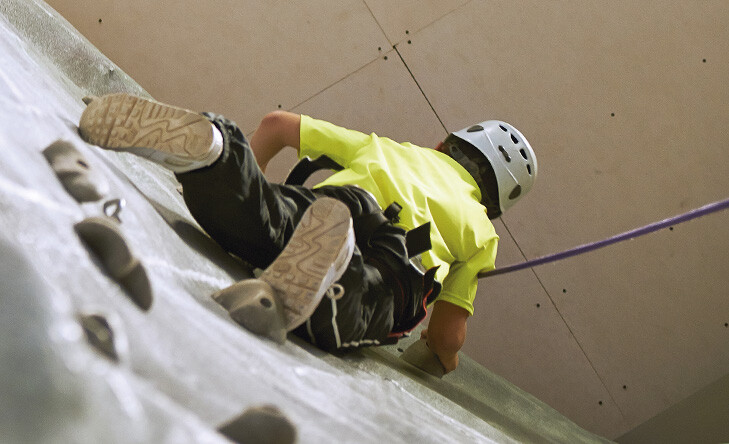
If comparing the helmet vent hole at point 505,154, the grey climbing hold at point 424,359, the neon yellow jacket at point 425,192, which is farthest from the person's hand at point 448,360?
the helmet vent hole at point 505,154

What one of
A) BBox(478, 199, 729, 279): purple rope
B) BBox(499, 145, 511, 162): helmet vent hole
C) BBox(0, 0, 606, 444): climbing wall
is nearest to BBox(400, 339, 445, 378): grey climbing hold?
BBox(478, 199, 729, 279): purple rope

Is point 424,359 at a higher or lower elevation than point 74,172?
lower

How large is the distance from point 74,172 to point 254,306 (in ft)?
0.82

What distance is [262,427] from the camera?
1.66ft

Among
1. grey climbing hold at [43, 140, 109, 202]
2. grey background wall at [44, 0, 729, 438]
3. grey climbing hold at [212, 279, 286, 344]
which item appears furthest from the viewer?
grey background wall at [44, 0, 729, 438]

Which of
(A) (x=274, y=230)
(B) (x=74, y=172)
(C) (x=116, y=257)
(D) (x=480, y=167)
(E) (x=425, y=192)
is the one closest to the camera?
(C) (x=116, y=257)

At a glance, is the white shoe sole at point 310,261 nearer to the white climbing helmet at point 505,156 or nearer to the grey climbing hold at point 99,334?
the grey climbing hold at point 99,334

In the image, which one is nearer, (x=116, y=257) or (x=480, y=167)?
(x=116, y=257)

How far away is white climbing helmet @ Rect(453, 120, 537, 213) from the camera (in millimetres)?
1738

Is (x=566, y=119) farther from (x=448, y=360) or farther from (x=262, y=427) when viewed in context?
(x=262, y=427)

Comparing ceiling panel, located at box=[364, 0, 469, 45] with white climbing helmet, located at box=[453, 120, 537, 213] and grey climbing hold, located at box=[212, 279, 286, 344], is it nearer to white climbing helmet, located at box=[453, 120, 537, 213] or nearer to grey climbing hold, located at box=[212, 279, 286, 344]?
white climbing helmet, located at box=[453, 120, 537, 213]

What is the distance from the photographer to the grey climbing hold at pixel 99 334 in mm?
436

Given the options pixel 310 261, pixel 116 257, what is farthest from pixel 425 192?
pixel 116 257

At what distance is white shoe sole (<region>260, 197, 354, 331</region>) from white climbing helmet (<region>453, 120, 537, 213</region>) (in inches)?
35.2
